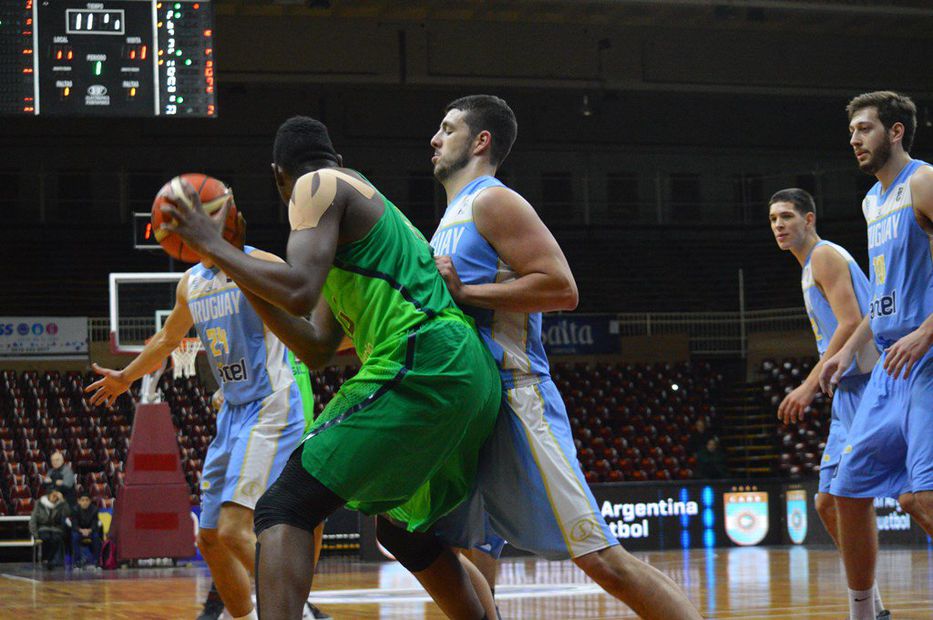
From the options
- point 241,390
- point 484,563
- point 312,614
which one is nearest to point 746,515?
point 312,614

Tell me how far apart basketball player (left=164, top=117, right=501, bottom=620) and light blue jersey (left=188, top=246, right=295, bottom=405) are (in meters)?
2.21

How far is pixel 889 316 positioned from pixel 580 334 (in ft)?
67.2

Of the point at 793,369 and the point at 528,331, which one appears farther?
the point at 793,369

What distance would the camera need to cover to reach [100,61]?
12.4 metres

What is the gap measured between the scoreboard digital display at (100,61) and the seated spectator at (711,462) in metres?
11.0

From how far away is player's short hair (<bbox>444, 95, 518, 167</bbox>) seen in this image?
4.48m

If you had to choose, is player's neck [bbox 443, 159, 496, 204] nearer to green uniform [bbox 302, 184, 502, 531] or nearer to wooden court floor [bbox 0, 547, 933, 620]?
green uniform [bbox 302, 184, 502, 531]

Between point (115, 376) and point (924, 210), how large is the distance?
145 inches

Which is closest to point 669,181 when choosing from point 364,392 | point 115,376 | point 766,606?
point 766,606

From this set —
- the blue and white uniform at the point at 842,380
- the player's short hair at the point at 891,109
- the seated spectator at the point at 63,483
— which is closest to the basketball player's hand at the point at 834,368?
the blue and white uniform at the point at 842,380

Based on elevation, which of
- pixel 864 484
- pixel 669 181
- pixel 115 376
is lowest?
pixel 864 484

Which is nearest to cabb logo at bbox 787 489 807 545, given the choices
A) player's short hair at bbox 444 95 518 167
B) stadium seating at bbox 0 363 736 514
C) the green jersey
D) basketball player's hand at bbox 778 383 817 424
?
stadium seating at bbox 0 363 736 514

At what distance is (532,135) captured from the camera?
1177 inches

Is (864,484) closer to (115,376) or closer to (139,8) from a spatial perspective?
(115,376)
